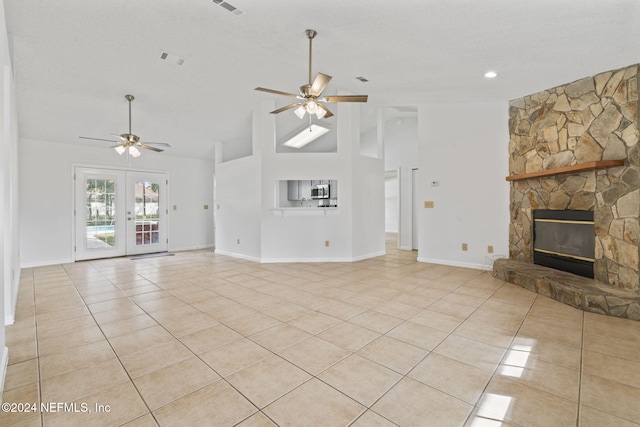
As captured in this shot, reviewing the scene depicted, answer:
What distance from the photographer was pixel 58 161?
6074 millimetres

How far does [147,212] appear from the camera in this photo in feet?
→ 24.2

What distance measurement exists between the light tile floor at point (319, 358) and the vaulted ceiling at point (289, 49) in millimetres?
2974

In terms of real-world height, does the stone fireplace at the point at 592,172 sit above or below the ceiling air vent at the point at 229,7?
below

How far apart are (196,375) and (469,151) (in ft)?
17.5

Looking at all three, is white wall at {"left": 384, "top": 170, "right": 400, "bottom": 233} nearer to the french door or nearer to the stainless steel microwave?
the stainless steel microwave

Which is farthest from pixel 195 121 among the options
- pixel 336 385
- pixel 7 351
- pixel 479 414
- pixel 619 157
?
pixel 619 157

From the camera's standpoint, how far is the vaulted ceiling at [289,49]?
289cm

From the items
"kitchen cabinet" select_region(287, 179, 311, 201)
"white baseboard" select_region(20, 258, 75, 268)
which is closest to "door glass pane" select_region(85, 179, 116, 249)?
"white baseboard" select_region(20, 258, 75, 268)

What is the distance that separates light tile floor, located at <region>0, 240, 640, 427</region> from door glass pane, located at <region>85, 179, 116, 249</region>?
2.99m

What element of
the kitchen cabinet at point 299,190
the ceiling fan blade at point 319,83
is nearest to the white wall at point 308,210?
the kitchen cabinet at point 299,190

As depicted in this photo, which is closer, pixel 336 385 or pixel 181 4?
pixel 336 385

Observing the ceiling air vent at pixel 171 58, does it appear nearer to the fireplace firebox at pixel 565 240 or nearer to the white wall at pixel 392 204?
the fireplace firebox at pixel 565 240

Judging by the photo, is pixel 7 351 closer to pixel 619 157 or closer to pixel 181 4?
pixel 181 4

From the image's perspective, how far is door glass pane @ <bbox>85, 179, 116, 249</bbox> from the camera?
6539 mm
